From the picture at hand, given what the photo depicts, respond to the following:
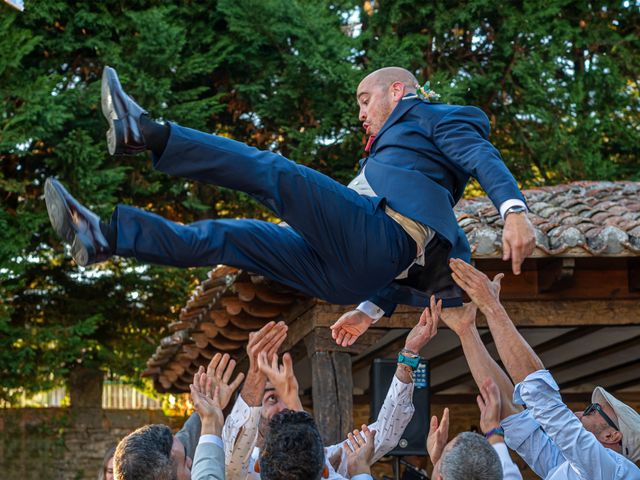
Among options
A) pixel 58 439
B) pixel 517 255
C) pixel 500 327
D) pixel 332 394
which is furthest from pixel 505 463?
pixel 58 439

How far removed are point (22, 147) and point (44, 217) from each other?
852mm

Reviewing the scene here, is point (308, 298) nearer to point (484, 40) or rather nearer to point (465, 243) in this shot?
point (465, 243)

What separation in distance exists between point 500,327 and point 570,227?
343 centimetres

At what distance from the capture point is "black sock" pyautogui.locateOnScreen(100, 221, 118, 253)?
11.3ft

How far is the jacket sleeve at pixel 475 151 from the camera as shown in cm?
356

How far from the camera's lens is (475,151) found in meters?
3.67

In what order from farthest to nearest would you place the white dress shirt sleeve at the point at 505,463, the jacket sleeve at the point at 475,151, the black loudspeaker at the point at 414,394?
the black loudspeaker at the point at 414,394 → the white dress shirt sleeve at the point at 505,463 → the jacket sleeve at the point at 475,151

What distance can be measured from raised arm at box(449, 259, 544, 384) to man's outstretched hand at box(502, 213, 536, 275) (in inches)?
12.7

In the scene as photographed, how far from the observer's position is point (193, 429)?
5094mm

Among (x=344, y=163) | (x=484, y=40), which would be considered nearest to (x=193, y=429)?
(x=344, y=163)

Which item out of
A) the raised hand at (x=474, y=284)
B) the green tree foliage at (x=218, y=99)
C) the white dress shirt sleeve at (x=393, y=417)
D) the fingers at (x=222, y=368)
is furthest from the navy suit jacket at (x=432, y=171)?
the green tree foliage at (x=218, y=99)

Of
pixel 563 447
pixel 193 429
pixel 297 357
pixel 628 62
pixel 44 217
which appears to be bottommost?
pixel 563 447

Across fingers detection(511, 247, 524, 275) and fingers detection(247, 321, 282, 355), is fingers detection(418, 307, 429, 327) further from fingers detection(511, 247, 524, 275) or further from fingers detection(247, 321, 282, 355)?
fingers detection(511, 247, 524, 275)

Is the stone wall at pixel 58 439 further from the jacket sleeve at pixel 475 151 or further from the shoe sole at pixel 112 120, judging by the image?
the shoe sole at pixel 112 120
